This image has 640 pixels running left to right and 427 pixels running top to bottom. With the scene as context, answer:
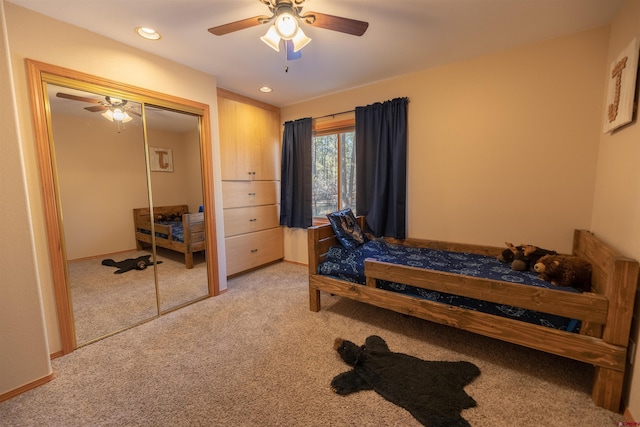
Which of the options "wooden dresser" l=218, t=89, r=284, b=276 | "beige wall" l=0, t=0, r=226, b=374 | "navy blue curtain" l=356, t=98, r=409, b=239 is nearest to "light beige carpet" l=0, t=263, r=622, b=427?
"beige wall" l=0, t=0, r=226, b=374

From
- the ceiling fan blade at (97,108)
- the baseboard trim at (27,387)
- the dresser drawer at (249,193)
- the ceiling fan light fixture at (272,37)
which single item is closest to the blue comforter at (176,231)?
the dresser drawer at (249,193)

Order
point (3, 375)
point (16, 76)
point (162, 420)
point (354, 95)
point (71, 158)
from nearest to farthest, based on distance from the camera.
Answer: point (162, 420) → point (3, 375) → point (16, 76) → point (71, 158) → point (354, 95)

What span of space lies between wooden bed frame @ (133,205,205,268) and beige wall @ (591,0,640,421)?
3.34 metres

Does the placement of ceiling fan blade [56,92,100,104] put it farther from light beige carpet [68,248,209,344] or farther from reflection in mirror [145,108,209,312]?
light beige carpet [68,248,209,344]

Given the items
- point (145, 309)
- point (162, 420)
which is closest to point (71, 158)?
point (145, 309)

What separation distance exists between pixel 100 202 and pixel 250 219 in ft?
5.37

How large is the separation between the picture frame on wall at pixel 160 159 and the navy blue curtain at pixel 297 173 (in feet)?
5.35

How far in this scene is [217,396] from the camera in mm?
1520

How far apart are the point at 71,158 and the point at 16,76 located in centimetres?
57

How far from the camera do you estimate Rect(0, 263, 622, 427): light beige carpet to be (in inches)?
54.1

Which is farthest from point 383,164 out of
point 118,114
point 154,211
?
point 118,114

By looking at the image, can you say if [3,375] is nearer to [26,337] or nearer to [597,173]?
[26,337]

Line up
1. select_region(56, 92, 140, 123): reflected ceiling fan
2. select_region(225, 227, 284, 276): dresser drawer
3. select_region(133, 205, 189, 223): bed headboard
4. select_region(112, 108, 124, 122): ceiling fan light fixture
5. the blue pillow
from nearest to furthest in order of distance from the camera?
select_region(56, 92, 140, 123): reflected ceiling fan → select_region(112, 108, 124, 122): ceiling fan light fixture → select_region(133, 205, 189, 223): bed headboard → the blue pillow → select_region(225, 227, 284, 276): dresser drawer

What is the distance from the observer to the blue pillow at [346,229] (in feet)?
8.77
